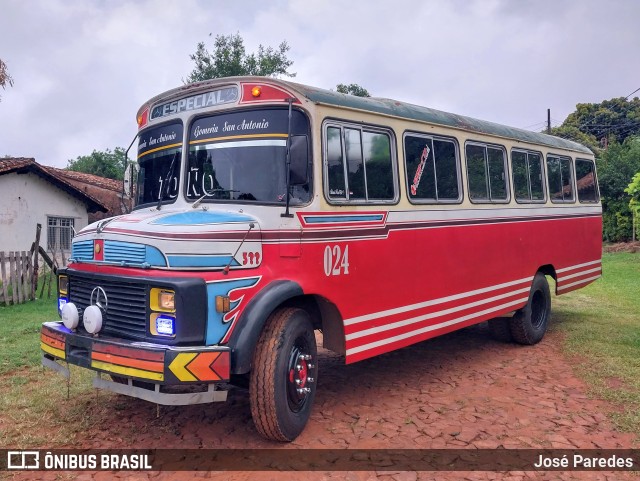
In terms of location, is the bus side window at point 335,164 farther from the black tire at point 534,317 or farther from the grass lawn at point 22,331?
the grass lawn at point 22,331

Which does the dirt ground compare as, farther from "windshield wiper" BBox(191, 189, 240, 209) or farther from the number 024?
"windshield wiper" BBox(191, 189, 240, 209)

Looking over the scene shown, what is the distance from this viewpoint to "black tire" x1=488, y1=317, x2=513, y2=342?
7.74 meters

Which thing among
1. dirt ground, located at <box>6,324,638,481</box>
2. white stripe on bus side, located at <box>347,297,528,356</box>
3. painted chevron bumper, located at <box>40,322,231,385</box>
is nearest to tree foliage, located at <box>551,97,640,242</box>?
white stripe on bus side, located at <box>347,297,528,356</box>

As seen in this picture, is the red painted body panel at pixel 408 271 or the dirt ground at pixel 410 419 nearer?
the dirt ground at pixel 410 419

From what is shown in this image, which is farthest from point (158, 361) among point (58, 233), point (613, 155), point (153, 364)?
point (613, 155)

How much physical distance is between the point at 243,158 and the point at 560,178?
5950 mm

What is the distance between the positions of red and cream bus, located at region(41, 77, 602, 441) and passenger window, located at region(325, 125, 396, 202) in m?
0.02

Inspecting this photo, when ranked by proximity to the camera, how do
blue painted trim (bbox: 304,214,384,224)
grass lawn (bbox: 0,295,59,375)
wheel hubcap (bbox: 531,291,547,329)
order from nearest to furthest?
blue painted trim (bbox: 304,214,384,224) → grass lawn (bbox: 0,295,59,375) → wheel hubcap (bbox: 531,291,547,329)

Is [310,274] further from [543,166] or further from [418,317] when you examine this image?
[543,166]

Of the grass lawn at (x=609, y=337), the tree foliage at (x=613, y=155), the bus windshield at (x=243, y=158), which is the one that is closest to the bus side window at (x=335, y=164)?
the bus windshield at (x=243, y=158)

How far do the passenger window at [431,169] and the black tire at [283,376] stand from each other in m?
1.94

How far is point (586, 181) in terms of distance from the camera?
9.50 metres

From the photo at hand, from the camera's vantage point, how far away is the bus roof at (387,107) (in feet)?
15.1

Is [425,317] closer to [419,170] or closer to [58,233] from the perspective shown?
[419,170]
